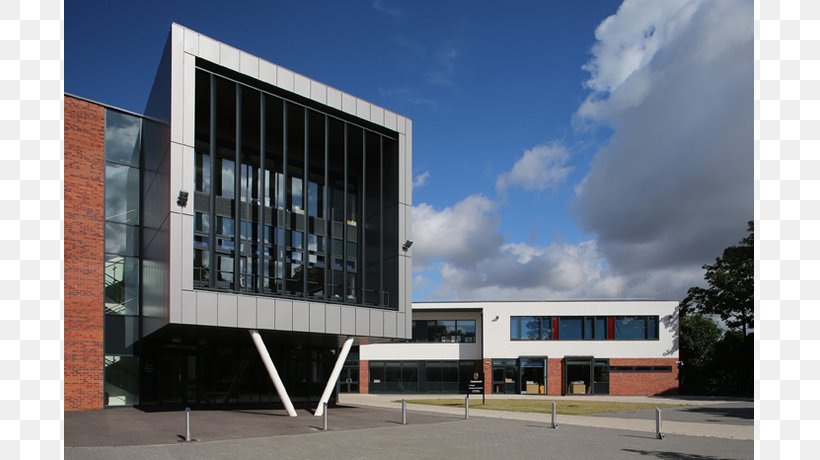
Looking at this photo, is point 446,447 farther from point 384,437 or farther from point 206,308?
point 206,308

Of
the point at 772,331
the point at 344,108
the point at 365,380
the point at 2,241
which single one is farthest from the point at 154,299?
the point at 365,380

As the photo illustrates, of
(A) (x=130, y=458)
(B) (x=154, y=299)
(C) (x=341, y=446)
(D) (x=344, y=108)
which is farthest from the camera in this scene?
(D) (x=344, y=108)

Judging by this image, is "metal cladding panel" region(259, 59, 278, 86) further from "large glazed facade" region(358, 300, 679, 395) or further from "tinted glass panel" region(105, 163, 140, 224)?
"large glazed facade" region(358, 300, 679, 395)

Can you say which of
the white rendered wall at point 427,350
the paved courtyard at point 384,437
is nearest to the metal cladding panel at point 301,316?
the paved courtyard at point 384,437

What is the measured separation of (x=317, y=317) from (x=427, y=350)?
25243 millimetres

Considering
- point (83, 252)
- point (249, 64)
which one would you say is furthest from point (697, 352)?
point (83, 252)

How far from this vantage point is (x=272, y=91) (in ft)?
76.5

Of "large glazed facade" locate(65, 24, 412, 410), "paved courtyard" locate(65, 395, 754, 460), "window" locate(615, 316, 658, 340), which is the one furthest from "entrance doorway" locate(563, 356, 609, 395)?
"large glazed facade" locate(65, 24, 412, 410)

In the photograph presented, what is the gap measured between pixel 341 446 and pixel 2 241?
10.7 metres

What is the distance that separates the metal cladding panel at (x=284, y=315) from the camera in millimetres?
21953

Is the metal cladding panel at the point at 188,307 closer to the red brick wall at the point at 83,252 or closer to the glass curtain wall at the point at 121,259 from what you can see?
the red brick wall at the point at 83,252

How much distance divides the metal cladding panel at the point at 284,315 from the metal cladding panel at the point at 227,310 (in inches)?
60.6

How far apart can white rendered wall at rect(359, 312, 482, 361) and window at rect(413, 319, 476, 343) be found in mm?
311

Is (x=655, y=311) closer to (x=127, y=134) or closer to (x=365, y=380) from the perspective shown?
(x=365, y=380)
